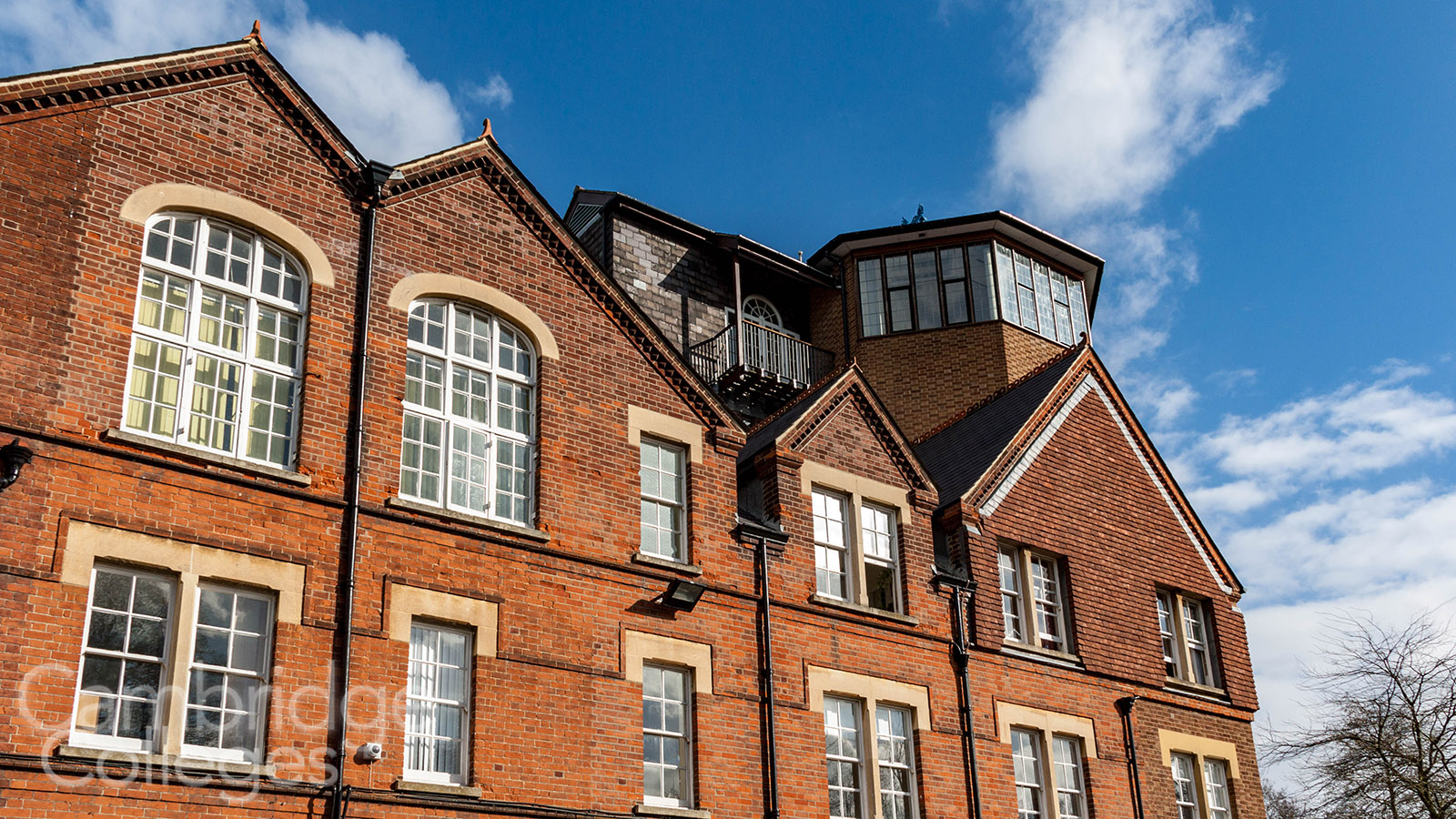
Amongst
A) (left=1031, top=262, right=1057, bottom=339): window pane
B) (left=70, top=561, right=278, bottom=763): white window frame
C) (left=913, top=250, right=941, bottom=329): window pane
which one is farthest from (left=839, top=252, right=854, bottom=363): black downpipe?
(left=70, top=561, right=278, bottom=763): white window frame

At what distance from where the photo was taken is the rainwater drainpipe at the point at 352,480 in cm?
1456

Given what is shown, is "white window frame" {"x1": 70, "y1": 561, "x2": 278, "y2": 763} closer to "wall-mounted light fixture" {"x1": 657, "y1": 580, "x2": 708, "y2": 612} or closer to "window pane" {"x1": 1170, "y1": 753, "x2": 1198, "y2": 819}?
"wall-mounted light fixture" {"x1": 657, "y1": 580, "x2": 708, "y2": 612}

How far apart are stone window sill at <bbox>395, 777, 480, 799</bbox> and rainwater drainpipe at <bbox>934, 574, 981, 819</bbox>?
8.47 m

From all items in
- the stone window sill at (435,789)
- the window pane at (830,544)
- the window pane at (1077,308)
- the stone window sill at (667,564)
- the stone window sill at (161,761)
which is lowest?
the stone window sill at (435,789)

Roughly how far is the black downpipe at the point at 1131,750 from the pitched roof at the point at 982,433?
4675 mm

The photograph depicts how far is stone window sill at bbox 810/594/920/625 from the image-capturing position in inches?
787

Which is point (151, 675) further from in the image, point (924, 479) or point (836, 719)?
point (924, 479)

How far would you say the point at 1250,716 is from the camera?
25.5 metres

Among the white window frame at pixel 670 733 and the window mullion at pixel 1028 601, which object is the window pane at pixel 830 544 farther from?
the window mullion at pixel 1028 601

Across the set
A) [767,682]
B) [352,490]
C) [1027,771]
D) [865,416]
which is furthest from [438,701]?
[1027,771]

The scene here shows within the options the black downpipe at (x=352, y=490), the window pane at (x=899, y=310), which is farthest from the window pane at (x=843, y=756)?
the window pane at (x=899, y=310)

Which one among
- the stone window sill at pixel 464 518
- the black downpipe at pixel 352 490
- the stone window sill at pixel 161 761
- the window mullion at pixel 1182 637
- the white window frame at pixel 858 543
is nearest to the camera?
the stone window sill at pixel 161 761

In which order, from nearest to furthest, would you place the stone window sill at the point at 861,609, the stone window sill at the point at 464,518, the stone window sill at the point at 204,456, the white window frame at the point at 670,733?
the stone window sill at the point at 204,456 → the stone window sill at the point at 464,518 → the white window frame at the point at 670,733 → the stone window sill at the point at 861,609

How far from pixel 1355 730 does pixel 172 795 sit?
23629 mm
